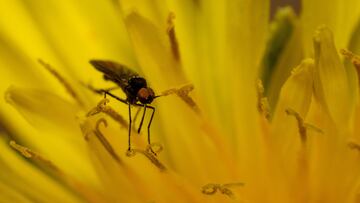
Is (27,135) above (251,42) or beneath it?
beneath

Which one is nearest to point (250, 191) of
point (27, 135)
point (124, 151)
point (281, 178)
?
point (281, 178)

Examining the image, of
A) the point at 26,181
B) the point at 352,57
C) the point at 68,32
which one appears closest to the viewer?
the point at 352,57

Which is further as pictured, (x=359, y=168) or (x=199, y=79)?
(x=199, y=79)

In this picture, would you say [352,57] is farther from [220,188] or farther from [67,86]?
[67,86]

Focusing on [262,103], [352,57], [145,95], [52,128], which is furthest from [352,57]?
[52,128]

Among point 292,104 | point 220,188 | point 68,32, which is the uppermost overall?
point 68,32

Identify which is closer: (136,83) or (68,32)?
(136,83)

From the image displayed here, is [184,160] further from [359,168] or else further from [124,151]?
[359,168]

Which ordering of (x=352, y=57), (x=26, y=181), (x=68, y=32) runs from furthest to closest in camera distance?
(x=68, y=32) → (x=26, y=181) → (x=352, y=57)

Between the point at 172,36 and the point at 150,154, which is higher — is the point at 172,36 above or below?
above
